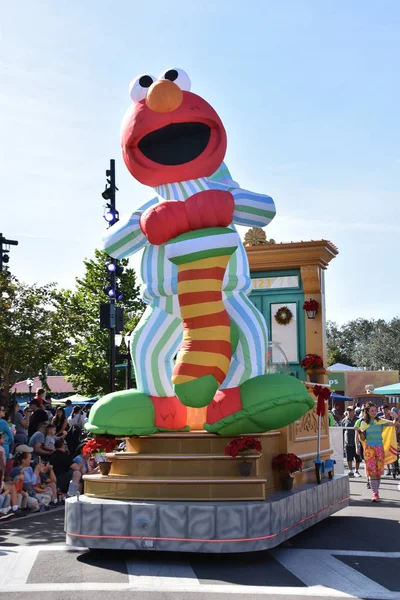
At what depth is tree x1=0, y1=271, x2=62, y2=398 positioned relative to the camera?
2599 cm

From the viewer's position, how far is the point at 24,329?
26.5 m

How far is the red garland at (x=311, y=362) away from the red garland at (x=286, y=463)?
423 centimetres

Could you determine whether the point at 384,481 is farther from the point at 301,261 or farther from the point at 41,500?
the point at 41,500

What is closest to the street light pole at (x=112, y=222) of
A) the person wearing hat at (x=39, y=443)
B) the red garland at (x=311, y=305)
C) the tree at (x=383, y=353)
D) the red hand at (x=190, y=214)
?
the person wearing hat at (x=39, y=443)

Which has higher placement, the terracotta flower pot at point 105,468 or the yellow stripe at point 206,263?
the yellow stripe at point 206,263

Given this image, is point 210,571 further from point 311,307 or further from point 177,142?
point 311,307

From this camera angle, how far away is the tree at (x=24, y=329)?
2599 centimetres

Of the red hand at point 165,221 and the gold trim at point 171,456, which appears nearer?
the gold trim at point 171,456

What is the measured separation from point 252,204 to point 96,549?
4468 millimetres

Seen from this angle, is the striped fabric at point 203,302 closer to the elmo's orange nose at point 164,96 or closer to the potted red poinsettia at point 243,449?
the potted red poinsettia at point 243,449

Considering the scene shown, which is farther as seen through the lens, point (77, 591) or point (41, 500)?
point (41, 500)

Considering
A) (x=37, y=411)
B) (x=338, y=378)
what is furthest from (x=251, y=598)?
(x=338, y=378)

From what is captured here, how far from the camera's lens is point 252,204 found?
31.0ft

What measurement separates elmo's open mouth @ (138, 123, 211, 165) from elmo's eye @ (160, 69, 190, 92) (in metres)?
0.52
